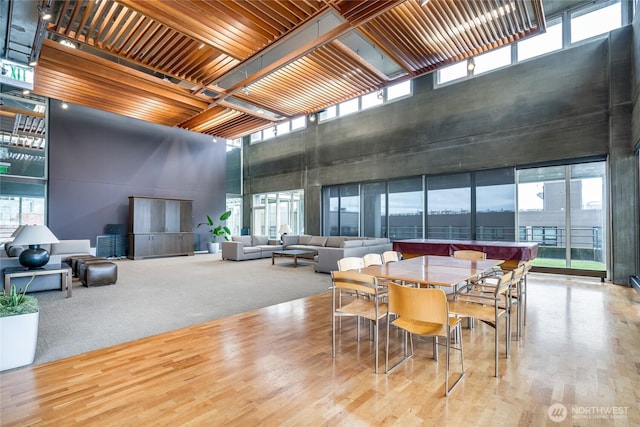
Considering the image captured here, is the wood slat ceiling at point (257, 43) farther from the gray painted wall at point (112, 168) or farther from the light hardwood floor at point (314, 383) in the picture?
the light hardwood floor at point (314, 383)

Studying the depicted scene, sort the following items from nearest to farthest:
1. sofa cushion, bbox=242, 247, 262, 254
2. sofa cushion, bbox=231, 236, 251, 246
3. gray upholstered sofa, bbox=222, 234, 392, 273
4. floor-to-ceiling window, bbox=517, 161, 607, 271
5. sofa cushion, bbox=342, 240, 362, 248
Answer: floor-to-ceiling window, bbox=517, 161, 607, 271 → gray upholstered sofa, bbox=222, 234, 392, 273 → sofa cushion, bbox=342, 240, 362, 248 → sofa cushion, bbox=242, 247, 262, 254 → sofa cushion, bbox=231, 236, 251, 246

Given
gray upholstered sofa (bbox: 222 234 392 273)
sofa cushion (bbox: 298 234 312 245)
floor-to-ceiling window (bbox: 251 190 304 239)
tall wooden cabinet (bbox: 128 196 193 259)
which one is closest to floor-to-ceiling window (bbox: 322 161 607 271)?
gray upholstered sofa (bbox: 222 234 392 273)

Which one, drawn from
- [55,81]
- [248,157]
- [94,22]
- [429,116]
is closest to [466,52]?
[429,116]

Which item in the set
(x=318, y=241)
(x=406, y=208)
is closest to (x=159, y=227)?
(x=318, y=241)

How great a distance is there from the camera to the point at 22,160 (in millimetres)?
8805

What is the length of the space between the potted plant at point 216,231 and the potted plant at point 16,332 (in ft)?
31.7

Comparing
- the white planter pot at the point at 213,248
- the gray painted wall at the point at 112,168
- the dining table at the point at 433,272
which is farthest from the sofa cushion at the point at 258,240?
the dining table at the point at 433,272

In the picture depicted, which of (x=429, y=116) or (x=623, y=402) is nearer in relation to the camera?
(x=623, y=402)

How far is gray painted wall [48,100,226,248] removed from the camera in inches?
368

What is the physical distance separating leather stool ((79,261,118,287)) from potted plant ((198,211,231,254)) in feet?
20.8

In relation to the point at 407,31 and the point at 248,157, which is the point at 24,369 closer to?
the point at 407,31

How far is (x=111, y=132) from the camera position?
1038cm

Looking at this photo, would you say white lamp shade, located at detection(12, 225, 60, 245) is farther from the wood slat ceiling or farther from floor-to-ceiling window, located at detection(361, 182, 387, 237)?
floor-to-ceiling window, located at detection(361, 182, 387, 237)

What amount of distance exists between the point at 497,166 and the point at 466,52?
2923mm
